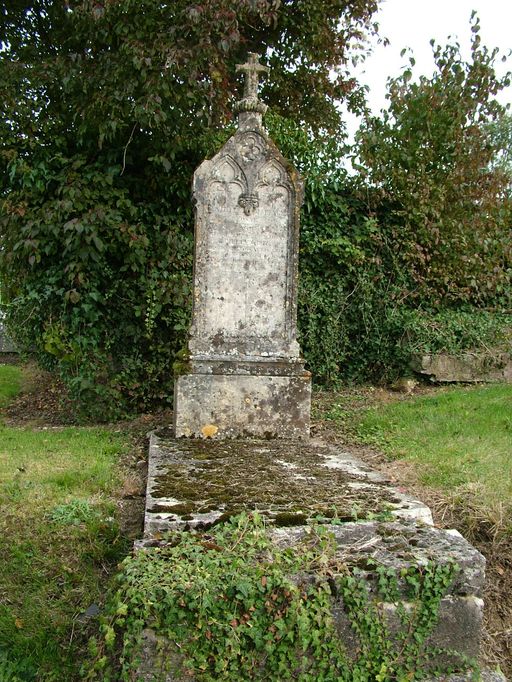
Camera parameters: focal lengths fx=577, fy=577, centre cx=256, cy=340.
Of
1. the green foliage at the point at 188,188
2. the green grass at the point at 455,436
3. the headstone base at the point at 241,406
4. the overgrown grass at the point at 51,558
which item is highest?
the green foliage at the point at 188,188

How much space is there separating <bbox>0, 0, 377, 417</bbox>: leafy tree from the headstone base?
7.00ft

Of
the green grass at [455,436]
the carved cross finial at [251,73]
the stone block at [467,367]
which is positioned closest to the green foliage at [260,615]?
the green grass at [455,436]

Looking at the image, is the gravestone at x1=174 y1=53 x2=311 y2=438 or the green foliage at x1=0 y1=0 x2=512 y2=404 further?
the green foliage at x1=0 y1=0 x2=512 y2=404

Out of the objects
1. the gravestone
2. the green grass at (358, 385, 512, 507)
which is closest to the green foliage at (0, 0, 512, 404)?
the gravestone

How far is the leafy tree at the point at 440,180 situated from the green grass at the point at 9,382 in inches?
234

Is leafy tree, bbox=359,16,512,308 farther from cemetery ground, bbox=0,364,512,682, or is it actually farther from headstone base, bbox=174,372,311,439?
headstone base, bbox=174,372,311,439

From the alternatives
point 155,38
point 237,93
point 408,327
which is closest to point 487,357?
point 408,327

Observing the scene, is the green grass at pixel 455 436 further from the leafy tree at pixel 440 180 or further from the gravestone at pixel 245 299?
the leafy tree at pixel 440 180

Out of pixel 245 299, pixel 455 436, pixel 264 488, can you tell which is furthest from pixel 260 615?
pixel 455 436

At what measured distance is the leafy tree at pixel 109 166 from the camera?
5.75 m

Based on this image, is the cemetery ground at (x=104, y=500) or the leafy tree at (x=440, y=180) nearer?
the cemetery ground at (x=104, y=500)

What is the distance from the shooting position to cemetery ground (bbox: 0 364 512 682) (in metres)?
2.62

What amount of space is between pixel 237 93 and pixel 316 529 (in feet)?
20.3

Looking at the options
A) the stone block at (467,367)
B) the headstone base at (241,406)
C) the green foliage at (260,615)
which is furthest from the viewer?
the stone block at (467,367)
